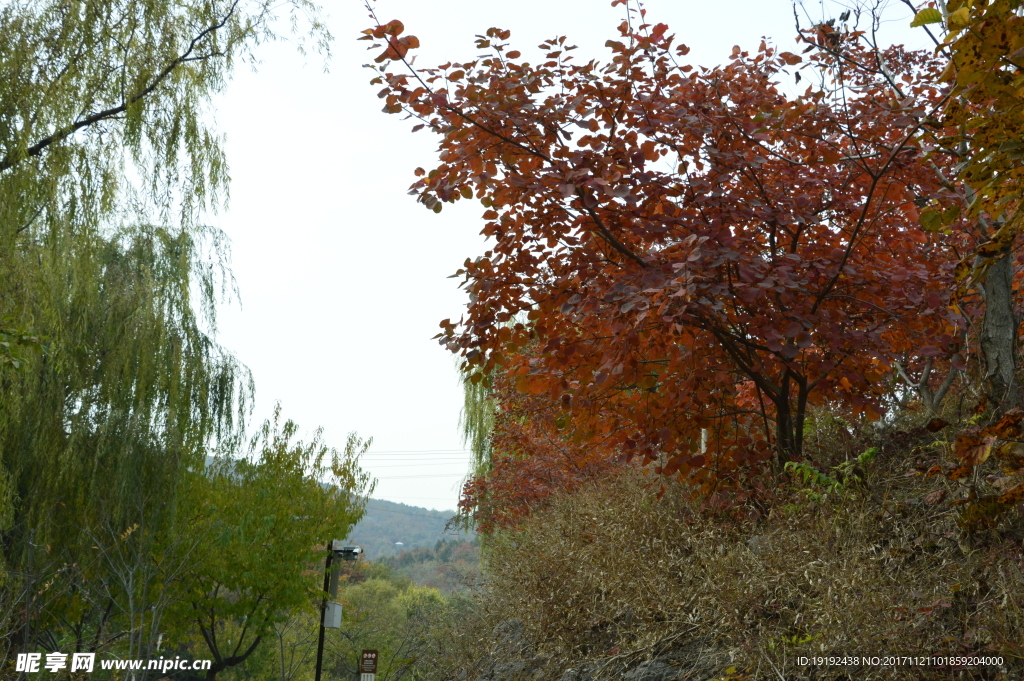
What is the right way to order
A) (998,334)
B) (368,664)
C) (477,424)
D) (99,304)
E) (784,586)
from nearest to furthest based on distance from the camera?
(784,586), (998,334), (99,304), (368,664), (477,424)

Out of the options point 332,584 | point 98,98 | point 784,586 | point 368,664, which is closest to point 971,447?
point 784,586

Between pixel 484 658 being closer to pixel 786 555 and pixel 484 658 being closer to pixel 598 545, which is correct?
pixel 598 545

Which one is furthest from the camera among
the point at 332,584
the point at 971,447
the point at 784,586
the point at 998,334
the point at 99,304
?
the point at 332,584

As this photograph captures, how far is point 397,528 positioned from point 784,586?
Result: 345 feet

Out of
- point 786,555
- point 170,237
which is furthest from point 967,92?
point 170,237

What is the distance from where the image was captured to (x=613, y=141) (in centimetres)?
530

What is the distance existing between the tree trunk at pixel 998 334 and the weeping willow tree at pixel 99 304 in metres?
7.08

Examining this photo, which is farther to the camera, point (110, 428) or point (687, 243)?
point (110, 428)

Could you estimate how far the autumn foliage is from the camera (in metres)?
4.98

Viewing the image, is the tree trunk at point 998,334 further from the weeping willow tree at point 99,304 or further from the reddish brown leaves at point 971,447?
the weeping willow tree at point 99,304

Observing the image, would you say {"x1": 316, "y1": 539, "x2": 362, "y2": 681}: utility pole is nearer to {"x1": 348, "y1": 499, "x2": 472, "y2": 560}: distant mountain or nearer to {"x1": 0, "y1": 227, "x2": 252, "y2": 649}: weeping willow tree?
{"x1": 0, "y1": 227, "x2": 252, "y2": 649}: weeping willow tree

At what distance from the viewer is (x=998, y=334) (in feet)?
15.7

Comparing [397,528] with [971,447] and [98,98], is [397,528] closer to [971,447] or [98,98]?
[98,98]

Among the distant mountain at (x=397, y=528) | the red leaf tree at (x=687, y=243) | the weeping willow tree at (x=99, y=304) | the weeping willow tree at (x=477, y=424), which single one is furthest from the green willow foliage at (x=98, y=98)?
the distant mountain at (x=397, y=528)
